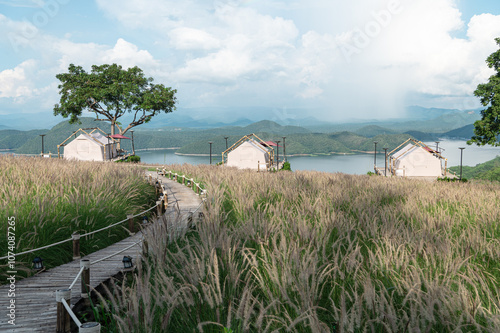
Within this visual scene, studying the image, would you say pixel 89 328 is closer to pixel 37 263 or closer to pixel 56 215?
pixel 37 263

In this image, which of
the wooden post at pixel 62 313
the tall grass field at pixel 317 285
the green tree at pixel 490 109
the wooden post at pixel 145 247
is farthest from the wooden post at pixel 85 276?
the green tree at pixel 490 109

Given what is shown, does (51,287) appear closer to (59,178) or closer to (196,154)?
(59,178)

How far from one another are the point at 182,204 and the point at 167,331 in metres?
8.91

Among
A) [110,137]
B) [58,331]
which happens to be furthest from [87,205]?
[110,137]

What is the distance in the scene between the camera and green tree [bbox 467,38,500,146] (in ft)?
90.4

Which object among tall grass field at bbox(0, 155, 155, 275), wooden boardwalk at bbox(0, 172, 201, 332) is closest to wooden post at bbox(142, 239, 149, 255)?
wooden boardwalk at bbox(0, 172, 201, 332)

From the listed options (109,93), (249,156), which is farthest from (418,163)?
(109,93)

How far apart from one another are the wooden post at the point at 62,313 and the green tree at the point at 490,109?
3201 centimetres

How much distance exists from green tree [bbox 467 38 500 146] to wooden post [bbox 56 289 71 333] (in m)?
32.0

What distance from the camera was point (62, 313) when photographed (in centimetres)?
343

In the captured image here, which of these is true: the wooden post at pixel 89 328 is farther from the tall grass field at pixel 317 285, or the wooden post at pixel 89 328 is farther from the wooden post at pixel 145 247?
the wooden post at pixel 145 247

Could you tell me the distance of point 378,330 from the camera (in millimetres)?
2652

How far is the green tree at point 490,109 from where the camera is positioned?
2755 cm

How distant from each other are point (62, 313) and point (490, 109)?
110ft
